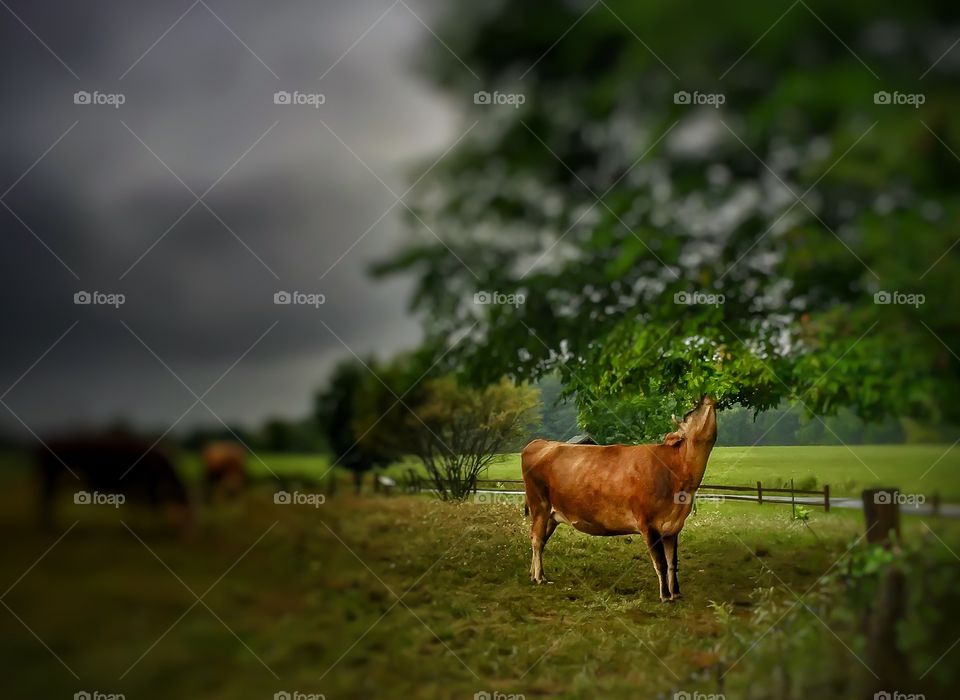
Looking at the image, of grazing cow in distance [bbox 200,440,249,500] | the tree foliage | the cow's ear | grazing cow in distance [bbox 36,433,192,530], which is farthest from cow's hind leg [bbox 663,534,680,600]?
grazing cow in distance [bbox 36,433,192,530]

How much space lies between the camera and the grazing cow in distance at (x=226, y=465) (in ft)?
11.8

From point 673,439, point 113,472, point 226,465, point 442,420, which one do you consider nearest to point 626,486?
point 673,439

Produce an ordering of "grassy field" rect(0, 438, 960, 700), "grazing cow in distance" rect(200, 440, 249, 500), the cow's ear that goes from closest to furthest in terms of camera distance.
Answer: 1. "grassy field" rect(0, 438, 960, 700)
2. the cow's ear
3. "grazing cow in distance" rect(200, 440, 249, 500)

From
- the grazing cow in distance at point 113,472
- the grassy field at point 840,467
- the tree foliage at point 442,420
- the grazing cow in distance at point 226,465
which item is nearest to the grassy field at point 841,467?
the grassy field at point 840,467

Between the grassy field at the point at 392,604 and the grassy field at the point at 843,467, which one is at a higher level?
the grassy field at the point at 843,467

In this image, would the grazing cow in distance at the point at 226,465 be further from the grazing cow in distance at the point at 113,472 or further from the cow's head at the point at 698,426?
the cow's head at the point at 698,426

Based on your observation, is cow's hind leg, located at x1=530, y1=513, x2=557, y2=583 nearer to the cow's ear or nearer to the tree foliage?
the tree foliage

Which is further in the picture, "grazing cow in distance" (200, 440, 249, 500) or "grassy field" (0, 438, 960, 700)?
"grazing cow in distance" (200, 440, 249, 500)

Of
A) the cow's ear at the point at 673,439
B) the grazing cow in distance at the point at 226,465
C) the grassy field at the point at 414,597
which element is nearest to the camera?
the grassy field at the point at 414,597

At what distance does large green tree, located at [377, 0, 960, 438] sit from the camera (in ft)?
9.66

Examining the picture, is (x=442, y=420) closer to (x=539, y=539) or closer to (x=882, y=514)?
(x=539, y=539)

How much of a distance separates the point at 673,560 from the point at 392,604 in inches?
46.6

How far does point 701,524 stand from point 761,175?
1419mm

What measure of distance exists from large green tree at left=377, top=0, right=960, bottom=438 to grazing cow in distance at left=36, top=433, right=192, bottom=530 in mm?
Answer: 1303
